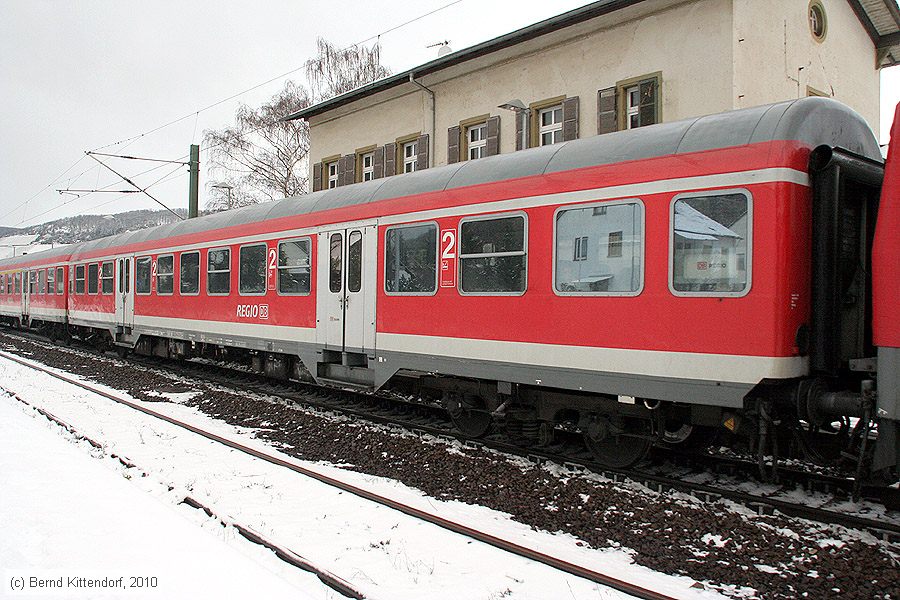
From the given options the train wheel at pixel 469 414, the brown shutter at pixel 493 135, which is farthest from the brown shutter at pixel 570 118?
the train wheel at pixel 469 414

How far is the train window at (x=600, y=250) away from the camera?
20.1ft

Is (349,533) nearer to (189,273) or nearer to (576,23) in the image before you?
(189,273)

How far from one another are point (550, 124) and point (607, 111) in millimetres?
1917

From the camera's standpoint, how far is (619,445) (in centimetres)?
681

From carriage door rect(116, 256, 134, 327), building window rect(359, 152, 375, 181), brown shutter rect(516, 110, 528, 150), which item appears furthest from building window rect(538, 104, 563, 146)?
carriage door rect(116, 256, 134, 327)

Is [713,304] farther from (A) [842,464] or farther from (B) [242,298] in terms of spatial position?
(B) [242,298]

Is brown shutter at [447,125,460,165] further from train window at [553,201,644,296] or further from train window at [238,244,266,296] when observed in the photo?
train window at [553,201,644,296]

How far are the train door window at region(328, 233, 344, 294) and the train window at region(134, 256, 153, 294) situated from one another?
743 centimetres

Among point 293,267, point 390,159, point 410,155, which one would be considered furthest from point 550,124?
point 293,267

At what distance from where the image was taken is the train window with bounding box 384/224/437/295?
8.11 metres

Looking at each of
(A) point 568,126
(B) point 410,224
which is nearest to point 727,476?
(B) point 410,224

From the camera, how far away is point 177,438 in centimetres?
836

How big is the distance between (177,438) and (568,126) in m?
9.93

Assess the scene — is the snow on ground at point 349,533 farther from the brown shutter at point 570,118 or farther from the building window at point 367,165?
the building window at point 367,165
